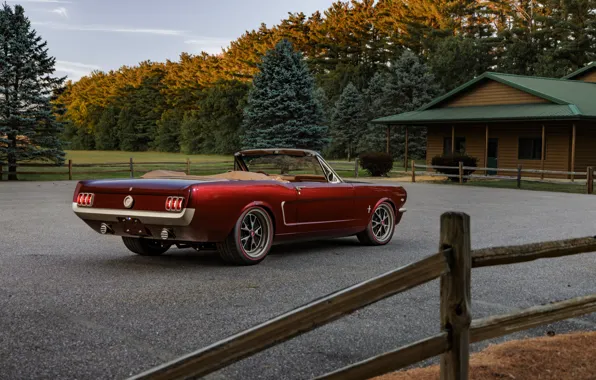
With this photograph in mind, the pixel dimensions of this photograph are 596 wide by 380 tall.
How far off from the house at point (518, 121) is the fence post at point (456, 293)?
2934cm

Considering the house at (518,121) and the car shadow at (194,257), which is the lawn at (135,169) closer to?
the house at (518,121)

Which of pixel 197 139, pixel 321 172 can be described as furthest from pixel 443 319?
pixel 197 139

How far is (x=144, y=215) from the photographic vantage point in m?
7.55

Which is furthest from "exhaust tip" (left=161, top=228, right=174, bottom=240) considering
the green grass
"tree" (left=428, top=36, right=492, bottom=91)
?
"tree" (left=428, top=36, right=492, bottom=91)

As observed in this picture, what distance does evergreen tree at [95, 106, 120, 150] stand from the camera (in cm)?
10488

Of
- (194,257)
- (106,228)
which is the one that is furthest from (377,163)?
(106,228)

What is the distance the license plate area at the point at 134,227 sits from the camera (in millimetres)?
7672

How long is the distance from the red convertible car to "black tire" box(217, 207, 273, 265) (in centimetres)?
1

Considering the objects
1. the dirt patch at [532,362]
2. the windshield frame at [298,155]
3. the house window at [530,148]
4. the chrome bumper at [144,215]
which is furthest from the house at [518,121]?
the dirt patch at [532,362]

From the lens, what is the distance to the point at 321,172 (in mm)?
9602

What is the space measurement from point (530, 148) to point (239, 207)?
2986cm

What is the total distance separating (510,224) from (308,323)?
453 inches

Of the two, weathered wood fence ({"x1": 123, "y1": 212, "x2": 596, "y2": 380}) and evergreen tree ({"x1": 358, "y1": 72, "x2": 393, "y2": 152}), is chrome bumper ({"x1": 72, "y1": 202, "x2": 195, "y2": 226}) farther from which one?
evergreen tree ({"x1": 358, "y1": 72, "x2": 393, "y2": 152})

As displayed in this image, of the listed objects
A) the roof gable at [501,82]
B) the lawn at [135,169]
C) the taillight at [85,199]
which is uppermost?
the roof gable at [501,82]
